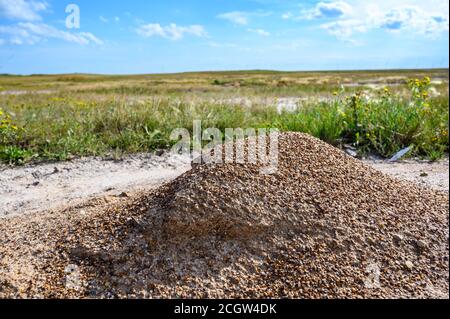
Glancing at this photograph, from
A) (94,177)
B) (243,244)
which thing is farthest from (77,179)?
(243,244)

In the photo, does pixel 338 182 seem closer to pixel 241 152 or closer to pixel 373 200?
pixel 373 200

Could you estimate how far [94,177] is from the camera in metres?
4.89

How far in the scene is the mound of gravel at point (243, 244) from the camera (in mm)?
2338

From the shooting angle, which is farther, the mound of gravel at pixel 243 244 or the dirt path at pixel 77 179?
the dirt path at pixel 77 179

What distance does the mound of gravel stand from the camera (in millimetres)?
2338

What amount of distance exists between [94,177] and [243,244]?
2.80 meters

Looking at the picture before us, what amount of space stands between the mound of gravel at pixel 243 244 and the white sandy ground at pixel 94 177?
3.47ft

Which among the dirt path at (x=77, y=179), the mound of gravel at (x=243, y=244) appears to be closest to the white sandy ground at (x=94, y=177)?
the dirt path at (x=77, y=179)

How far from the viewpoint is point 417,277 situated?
2471mm

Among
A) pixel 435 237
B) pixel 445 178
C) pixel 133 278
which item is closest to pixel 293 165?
pixel 435 237

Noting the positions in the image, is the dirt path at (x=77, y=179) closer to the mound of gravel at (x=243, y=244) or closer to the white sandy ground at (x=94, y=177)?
the white sandy ground at (x=94, y=177)

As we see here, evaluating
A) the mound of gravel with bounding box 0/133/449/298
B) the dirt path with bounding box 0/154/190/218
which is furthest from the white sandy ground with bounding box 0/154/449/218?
the mound of gravel with bounding box 0/133/449/298

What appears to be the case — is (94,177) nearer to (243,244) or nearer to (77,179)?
(77,179)

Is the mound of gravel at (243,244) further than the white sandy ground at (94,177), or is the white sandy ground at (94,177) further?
the white sandy ground at (94,177)
